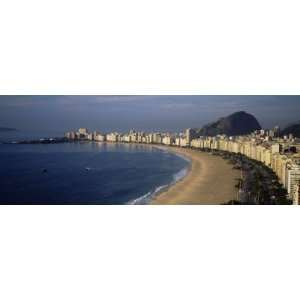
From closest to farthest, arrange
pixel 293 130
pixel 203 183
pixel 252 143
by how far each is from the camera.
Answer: pixel 293 130 → pixel 203 183 → pixel 252 143

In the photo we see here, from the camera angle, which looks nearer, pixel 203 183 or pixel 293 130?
pixel 293 130

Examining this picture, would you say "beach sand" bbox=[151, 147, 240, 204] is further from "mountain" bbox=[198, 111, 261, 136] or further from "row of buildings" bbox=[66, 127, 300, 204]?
"mountain" bbox=[198, 111, 261, 136]

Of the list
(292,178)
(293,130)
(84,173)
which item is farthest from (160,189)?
(293,130)

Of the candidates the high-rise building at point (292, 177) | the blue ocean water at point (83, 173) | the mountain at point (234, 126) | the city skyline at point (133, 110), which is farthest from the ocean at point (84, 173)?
the high-rise building at point (292, 177)

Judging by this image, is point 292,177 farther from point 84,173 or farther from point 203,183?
point 84,173

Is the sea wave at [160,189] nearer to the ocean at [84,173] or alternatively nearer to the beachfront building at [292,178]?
the ocean at [84,173]
